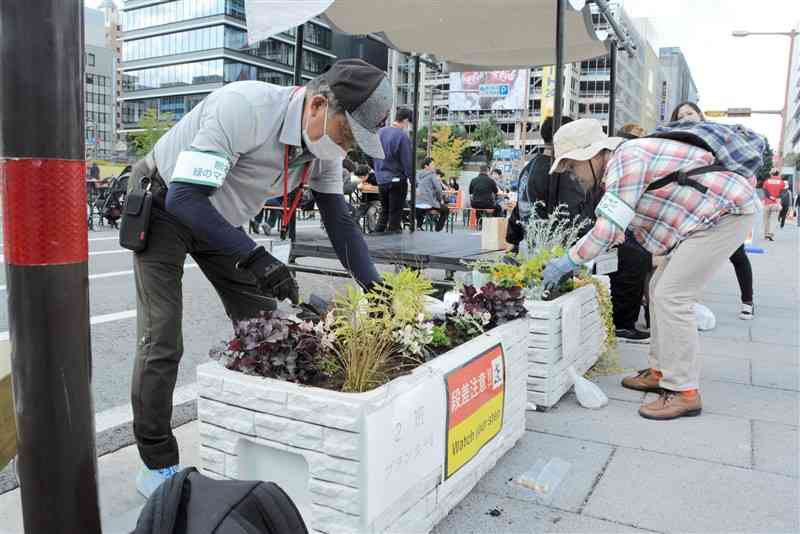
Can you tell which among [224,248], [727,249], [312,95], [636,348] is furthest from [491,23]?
[224,248]

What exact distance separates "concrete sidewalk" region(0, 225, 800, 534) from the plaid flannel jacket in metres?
0.97

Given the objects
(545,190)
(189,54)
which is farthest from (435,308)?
(189,54)

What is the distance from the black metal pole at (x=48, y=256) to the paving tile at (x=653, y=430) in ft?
7.96

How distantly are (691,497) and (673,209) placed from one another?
156 centimetres

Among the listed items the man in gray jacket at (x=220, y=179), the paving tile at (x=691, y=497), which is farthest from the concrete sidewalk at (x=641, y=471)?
the man in gray jacket at (x=220, y=179)

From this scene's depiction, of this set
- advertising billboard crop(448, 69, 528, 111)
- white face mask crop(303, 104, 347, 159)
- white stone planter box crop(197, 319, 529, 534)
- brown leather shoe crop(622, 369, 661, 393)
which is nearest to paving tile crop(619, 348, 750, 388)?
brown leather shoe crop(622, 369, 661, 393)

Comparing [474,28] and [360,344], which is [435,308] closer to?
[360,344]

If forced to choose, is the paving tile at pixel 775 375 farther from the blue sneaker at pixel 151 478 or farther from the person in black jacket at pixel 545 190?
the blue sneaker at pixel 151 478

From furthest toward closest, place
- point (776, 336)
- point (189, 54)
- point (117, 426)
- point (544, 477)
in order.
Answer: point (189, 54) → point (776, 336) → point (117, 426) → point (544, 477)

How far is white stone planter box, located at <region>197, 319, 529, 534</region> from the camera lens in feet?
6.52

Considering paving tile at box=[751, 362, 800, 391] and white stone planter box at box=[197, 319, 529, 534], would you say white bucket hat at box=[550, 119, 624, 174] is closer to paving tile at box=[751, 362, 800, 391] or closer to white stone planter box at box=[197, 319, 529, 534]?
white stone planter box at box=[197, 319, 529, 534]

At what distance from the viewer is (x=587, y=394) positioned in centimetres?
393

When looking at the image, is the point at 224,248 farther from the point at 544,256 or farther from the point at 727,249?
the point at 727,249

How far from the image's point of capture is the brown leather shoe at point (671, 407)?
12.1ft
